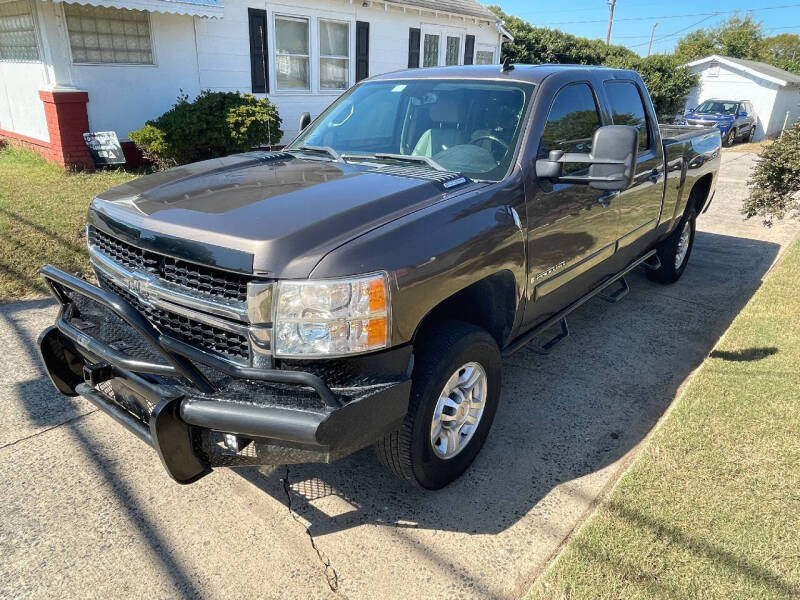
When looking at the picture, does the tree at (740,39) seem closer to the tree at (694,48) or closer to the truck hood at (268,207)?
the tree at (694,48)

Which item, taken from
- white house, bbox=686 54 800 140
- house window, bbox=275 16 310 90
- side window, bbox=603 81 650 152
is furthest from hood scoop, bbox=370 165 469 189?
white house, bbox=686 54 800 140

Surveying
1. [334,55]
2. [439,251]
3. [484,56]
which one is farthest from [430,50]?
[439,251]

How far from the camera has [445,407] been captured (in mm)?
2904

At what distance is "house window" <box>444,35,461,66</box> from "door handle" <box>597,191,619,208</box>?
48.2ft

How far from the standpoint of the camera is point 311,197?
2688mm

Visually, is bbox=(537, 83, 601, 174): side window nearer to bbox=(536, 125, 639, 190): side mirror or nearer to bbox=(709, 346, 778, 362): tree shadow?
bbox=(536, 125, 639, 190): side mirror

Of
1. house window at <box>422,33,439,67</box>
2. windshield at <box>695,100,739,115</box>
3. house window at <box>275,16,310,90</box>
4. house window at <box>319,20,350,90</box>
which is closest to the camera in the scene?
house window at <box>275,16,310,90</box>

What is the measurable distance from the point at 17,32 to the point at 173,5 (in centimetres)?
309

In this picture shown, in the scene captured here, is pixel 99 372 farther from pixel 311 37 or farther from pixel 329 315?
pixel 311 37

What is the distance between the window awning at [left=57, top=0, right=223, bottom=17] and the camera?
30.2 feet

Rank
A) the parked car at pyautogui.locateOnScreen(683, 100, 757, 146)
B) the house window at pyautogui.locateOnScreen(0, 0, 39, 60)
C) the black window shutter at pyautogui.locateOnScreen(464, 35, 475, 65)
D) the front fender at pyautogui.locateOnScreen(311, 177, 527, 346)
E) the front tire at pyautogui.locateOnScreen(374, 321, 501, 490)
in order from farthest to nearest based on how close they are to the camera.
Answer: the parked car at pyautogui.locateOnScreen(683, 100, 757, 146) < the black window shutter at pyautogui.locateOnScreen(464, 35, 475, 65) < the house window at pyautogui.locateOnScreen(0, 0, 39, 60) < the front tire at pyautogui.locateOnScreen(374, 321, 501, 490) < the front fender at pyautogui.locateOnScreen(311, 177, 527, 346)

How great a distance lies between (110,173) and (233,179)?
8.13 metres

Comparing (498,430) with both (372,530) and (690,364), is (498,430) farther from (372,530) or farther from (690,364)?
(690,364)

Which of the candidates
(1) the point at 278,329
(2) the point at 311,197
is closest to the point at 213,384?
(1) the point at 278,329
